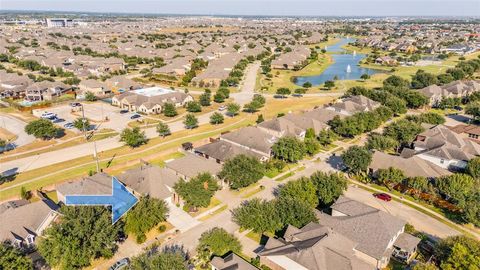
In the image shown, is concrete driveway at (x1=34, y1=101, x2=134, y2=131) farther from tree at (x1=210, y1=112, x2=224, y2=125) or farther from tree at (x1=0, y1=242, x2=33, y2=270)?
tree at (x1=0, y1=242, x2=33, y2=270)

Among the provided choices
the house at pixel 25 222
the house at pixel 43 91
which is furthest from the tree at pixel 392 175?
the house at pixel 43 91

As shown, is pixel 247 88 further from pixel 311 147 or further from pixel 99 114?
pixel 311 147

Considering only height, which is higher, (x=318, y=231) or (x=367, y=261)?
(x=318, y=231)

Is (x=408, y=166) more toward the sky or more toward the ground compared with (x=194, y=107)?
more toward the sky

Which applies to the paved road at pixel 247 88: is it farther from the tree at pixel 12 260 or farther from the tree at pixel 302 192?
the tree at pixel 12 260

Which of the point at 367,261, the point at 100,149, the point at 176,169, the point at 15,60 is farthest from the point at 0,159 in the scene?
the point at 15,60

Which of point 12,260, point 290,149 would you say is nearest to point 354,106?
point 290,149

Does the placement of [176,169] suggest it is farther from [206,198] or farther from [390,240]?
[390,240]
